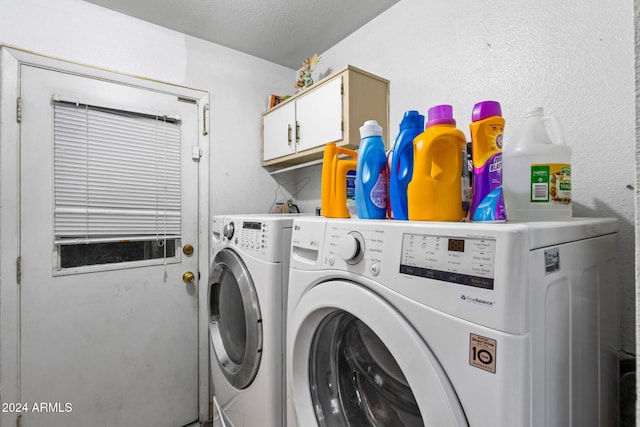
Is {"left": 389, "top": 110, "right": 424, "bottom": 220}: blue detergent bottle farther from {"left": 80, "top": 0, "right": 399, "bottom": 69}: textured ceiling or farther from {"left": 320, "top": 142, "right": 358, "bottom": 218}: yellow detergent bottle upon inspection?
{"left": 80, "top": 0, "right": 399, "bottom": 69}: textured ceiling

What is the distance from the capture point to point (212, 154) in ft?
6.58

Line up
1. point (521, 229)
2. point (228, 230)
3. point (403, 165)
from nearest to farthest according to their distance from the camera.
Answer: point (521, 229), point (403, 165), point (228, 230)

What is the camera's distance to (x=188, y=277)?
6.13 ft

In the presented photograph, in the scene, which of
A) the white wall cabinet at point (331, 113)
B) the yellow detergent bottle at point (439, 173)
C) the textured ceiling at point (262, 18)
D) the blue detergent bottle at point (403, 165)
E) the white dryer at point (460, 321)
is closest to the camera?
the white dryer at point (460, 321)

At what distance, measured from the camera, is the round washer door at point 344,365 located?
72cm

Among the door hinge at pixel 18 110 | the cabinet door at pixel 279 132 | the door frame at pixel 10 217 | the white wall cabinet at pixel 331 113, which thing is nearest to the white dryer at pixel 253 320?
the white wall cabinet at pixel 331 113

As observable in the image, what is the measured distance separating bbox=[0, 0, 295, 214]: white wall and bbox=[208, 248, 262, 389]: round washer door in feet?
2.17

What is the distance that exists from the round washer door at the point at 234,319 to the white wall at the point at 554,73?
119 cm

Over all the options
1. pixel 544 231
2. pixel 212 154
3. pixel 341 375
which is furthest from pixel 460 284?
pixel 212 154

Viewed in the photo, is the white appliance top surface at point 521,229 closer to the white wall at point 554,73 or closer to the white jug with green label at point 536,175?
the white jug with green label at point 536,175

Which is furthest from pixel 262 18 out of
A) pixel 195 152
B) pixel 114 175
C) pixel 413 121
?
pixel 413 121

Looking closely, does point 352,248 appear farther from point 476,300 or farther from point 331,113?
point 331,113

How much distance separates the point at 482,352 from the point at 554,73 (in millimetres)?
1099

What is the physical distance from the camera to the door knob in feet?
6.12
